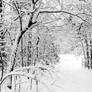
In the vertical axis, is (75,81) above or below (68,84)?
below

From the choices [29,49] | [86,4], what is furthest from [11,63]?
[29,49]

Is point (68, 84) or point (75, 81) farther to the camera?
point (75, 81)

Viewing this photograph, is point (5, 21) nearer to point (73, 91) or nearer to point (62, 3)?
point (62, 3)

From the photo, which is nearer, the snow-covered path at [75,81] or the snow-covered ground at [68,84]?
the snow-covered ground at [68,84]

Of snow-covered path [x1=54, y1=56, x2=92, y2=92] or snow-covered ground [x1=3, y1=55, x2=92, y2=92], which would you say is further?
snow-covered path [x1=54, y1=56, x2=92, y2=92]

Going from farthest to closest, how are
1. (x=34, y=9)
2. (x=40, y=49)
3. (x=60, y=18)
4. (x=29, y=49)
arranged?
1. (x=40, y=49)
2. (x=29, y=49)
3. (x=60, y=18)
4. (x=34, y=9)

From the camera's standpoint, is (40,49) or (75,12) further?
(40,49)

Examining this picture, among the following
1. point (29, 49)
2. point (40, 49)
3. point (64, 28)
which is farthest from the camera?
point (40, 49)

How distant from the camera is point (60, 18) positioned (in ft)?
34.8

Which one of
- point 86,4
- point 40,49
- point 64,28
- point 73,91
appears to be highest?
point 86,4

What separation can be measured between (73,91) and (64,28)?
381 centimetres

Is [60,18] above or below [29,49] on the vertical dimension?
above

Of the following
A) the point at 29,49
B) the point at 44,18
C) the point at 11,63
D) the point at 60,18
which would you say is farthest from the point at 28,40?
the point at 11,63

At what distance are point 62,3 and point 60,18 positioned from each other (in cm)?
146
